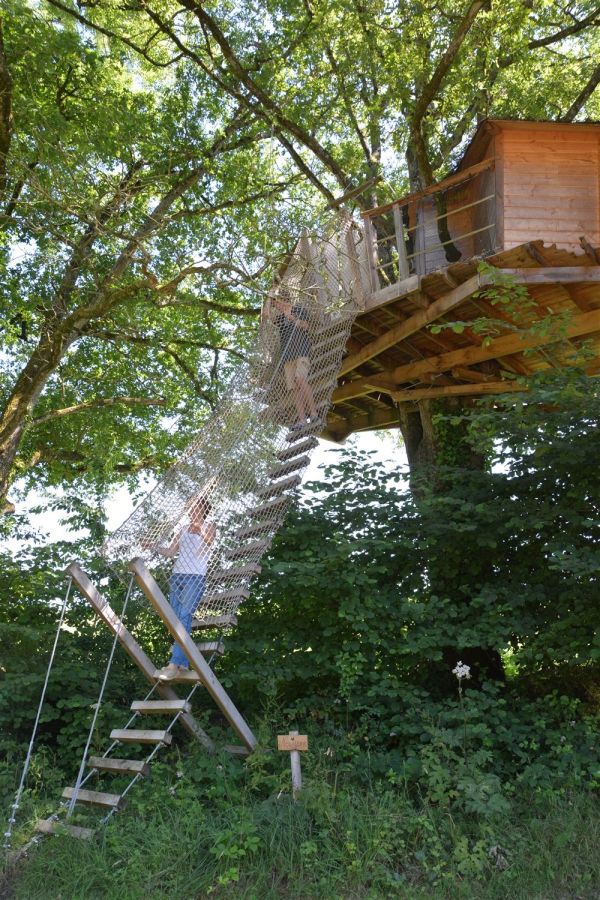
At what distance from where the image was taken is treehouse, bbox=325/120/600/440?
7930 millimetres

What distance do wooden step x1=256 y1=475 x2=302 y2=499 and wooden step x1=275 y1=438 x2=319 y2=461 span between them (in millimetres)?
443

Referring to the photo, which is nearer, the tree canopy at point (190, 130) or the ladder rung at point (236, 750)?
the ladder rung at point (236, 750)

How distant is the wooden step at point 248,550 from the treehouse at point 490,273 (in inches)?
99.1

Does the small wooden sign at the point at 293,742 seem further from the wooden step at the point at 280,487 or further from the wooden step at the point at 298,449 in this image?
the wooden step at the point at 298,449

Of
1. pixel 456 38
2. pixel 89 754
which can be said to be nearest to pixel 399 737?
pixel 89 754

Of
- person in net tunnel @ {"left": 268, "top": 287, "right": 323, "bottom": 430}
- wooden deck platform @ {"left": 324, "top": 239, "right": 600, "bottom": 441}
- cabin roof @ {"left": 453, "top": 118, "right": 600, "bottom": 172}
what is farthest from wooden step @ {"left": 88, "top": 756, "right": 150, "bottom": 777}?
cabin roof @ {"left": 453, "top": 118, "right": 600, "bottom": 172}

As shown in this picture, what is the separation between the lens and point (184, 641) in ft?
17.1

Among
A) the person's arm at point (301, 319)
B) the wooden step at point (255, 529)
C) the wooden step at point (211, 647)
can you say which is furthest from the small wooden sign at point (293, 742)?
the person's arm at point (301, 319)

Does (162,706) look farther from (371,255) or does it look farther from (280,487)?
(371,255)

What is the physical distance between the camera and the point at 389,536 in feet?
24.1

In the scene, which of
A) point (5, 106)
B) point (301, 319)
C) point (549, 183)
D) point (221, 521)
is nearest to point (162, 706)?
point (221, 521)

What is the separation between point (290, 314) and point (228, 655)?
378 cm

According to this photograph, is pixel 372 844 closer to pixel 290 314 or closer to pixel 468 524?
pixel 468 524

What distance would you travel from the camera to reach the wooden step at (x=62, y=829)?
4922 mm
